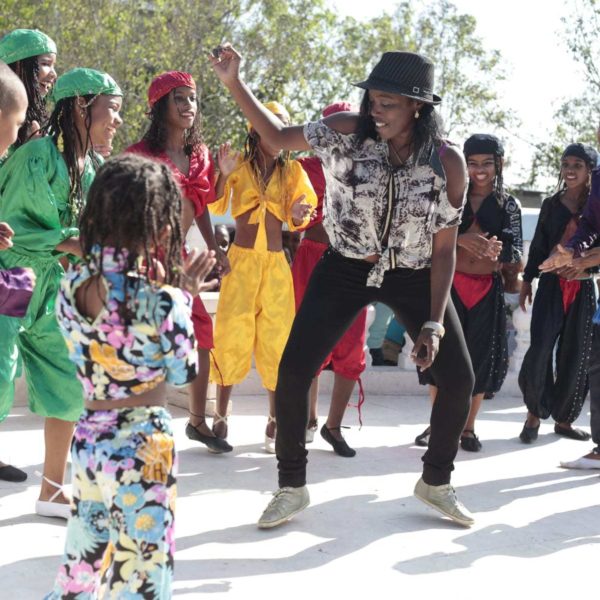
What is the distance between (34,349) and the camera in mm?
4660

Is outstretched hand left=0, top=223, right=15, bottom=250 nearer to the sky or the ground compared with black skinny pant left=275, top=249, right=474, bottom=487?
nearer to the sky

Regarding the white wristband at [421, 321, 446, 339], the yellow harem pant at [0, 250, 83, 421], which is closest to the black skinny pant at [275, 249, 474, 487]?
the white wristband at [421, 321, 446, 339]

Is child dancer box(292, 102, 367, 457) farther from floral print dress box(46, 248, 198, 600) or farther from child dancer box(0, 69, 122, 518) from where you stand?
floral print dress box(46, 248, 198, 600)

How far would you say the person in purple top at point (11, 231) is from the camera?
3.64 m

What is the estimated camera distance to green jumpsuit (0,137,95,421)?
450cm

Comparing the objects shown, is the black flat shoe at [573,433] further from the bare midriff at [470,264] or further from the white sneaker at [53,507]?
the white sneaker at [53,507]

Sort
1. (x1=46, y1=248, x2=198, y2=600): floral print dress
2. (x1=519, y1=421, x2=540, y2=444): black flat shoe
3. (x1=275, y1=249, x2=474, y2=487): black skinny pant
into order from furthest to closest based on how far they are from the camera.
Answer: (x1=519, y1=421, x2=540, y2=444): black flat shoe < (x1=275, y1=249, x2=474, y2=487): black skinny pant < (x1=46, y1=248, x2=198, y2=600): floral print dress

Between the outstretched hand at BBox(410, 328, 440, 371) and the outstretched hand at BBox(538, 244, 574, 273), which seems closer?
the outstretched hand at BBox(410, 328, 440, 371)

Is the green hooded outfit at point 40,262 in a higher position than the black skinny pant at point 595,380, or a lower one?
higher

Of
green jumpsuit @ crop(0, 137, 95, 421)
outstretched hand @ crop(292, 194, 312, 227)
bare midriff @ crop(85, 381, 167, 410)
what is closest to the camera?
bare midriff @ crop(85, 381, 167, 410)

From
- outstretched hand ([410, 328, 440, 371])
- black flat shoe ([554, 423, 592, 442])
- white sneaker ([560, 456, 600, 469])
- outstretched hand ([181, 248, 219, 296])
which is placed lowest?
black flat shoe ([554, 423, 592, 442])

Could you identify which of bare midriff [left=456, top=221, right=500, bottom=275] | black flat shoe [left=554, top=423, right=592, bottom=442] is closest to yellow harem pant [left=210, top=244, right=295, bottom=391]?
bare midriff [left=456, top=221, right=500, bottom=275]

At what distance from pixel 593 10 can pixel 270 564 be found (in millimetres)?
19073

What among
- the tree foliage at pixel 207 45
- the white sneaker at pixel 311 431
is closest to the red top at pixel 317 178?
the white sneaker at pixel 311 431
